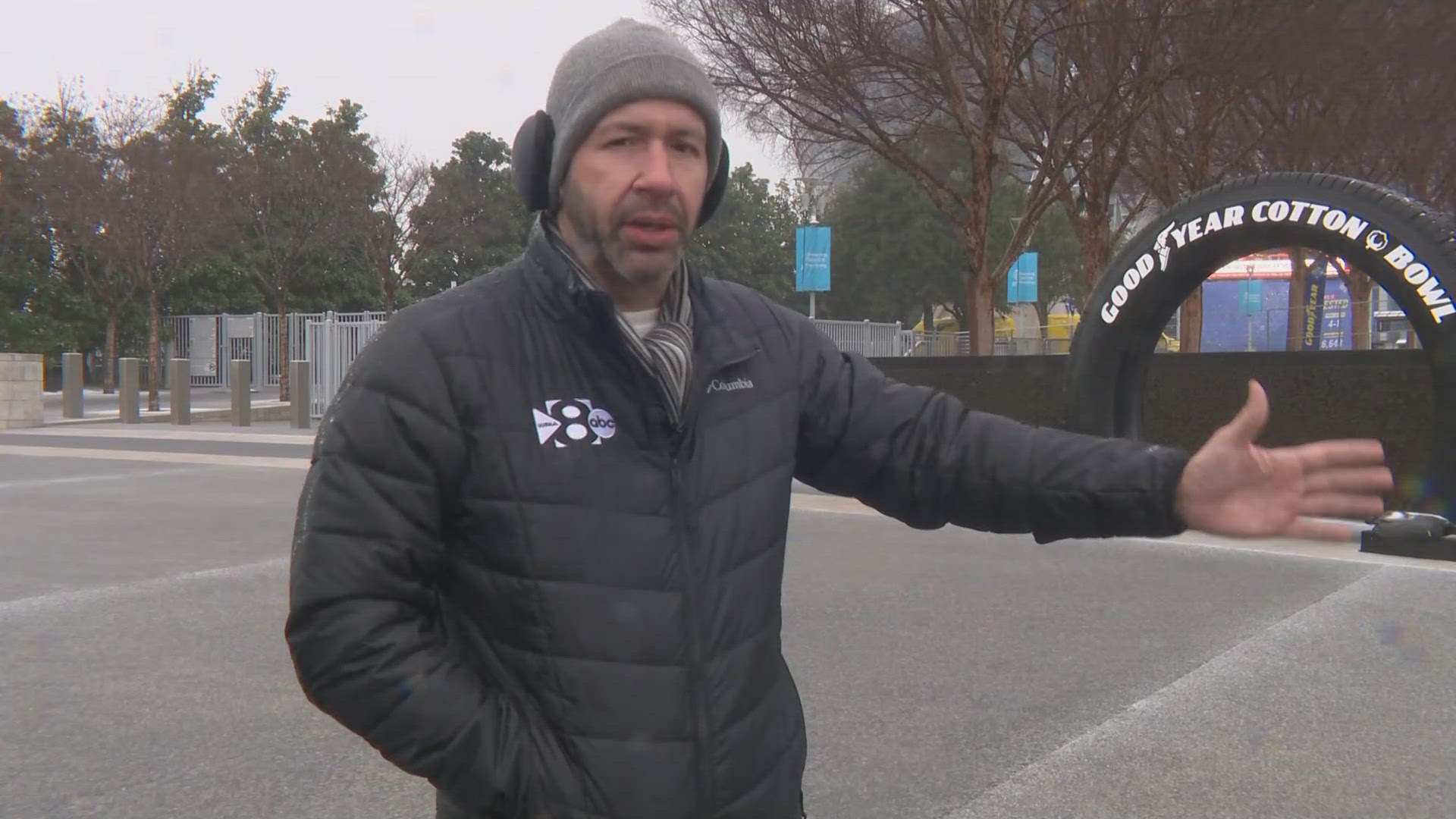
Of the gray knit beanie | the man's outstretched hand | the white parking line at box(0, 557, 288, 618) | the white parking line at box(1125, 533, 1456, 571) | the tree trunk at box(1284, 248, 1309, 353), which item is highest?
the tree trunk at box(1284, 248, 1309, 353)

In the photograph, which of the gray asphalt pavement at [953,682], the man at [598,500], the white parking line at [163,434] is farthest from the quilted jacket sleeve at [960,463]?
the white parking line at [163,434]

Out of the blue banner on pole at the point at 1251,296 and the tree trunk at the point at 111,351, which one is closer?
the tree trunk at the point at 111,351

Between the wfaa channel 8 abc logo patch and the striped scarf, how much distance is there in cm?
9

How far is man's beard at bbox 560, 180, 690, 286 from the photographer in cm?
182

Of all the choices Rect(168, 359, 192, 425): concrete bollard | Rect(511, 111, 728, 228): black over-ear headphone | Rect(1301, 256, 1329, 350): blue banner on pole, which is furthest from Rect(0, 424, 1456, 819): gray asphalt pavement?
Rect(1301, 256, 1329, 350): blue banner on pole

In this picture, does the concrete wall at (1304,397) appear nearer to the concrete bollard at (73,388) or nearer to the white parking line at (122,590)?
the white parking line at (122,590)

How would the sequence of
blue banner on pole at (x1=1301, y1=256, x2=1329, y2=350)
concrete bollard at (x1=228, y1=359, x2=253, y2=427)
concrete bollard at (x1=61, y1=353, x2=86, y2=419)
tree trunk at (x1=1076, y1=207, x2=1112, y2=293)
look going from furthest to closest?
1. blue banner on pole at (x1=1301, y1=256, x2=1329, y2=350)
2. concrete bollard at (x1=61, y1=353, x2=86, y2=419)
3. concrete bollard at (x1=228, y1=359, x2=253, y2=427)
4. tree trunk at (x1=1076, y1=207, x2=1112, y2=293)

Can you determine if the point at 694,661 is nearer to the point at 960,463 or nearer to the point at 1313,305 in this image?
the point at 960,463

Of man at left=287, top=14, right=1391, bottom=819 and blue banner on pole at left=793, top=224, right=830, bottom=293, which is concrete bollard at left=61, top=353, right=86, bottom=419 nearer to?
blue banner on pole at left=793, top=224, right=830, bottom=293

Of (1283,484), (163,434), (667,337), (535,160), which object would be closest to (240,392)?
(163,434)

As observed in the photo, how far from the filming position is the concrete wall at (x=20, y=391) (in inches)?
856

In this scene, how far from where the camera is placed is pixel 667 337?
187 centimetres

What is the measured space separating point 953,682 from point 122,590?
473cm

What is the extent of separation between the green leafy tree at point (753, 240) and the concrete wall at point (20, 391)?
32.4 meters
